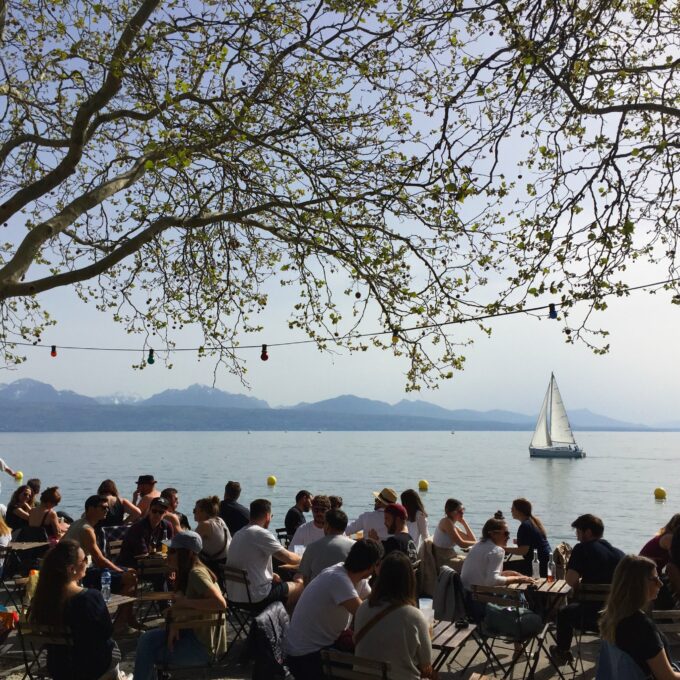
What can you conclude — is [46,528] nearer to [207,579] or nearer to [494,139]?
[207,579]

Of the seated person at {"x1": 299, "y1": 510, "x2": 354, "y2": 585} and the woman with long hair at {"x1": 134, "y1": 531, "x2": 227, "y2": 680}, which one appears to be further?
the seated person at {"x1": 299, "y1": 510, "x2": 354, "y2": 585}

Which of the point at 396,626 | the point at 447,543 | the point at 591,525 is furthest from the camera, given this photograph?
the point at 447,543

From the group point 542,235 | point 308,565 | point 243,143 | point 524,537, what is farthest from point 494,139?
point 243,143

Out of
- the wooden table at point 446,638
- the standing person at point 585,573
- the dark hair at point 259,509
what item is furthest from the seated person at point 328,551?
the standing person at point 585,573

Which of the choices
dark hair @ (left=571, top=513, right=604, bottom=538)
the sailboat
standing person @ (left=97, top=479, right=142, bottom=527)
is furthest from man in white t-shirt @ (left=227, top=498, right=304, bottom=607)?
the sailboat

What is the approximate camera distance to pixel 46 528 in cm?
886

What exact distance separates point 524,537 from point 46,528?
218 inches

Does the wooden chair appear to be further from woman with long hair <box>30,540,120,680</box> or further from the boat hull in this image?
the boat hull

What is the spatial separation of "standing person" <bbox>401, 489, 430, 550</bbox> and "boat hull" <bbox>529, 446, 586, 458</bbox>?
2744 inches

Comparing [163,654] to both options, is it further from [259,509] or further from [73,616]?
[259,509]

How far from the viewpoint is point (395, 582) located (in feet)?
13.2

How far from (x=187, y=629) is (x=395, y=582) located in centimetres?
169

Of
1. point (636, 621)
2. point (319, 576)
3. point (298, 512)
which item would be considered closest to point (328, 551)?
point (319, 576)

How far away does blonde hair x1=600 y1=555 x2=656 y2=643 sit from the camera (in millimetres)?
3910
